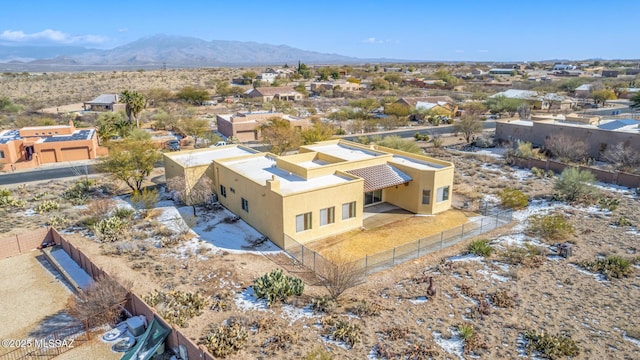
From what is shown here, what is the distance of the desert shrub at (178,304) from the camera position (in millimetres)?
18081

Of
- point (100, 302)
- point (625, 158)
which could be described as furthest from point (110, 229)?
point (625, 158)

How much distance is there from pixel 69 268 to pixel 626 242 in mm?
31194

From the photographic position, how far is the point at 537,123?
5072cm

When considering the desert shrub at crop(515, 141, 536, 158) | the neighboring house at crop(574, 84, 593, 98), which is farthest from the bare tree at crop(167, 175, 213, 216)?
the neighboring house at crop(574, 84, 593, 98)

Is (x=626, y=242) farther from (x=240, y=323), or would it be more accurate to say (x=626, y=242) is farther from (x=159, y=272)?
(x=159, y=272)

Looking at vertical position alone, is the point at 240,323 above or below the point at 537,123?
below

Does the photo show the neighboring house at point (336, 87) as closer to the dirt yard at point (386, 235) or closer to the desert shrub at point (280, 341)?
the dirt yard at point (386, 235)

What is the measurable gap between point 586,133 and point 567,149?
4.36 meters

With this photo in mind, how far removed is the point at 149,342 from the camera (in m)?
16.4

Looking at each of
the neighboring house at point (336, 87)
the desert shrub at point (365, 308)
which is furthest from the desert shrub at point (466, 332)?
the neighboring house at point (336, 87)

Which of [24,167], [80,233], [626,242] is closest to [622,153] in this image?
[626,242]

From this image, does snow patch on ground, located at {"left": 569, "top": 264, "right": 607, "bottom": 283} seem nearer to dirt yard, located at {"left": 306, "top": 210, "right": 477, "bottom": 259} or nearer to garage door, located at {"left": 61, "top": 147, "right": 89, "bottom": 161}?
dirt yard, located at {"left": 306, "top": 210, "right": 477, "bottom": 259}

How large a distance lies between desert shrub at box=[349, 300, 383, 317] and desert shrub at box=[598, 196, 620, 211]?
70.9 ft

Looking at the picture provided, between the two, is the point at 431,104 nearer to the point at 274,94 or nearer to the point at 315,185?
the point at 274,94
